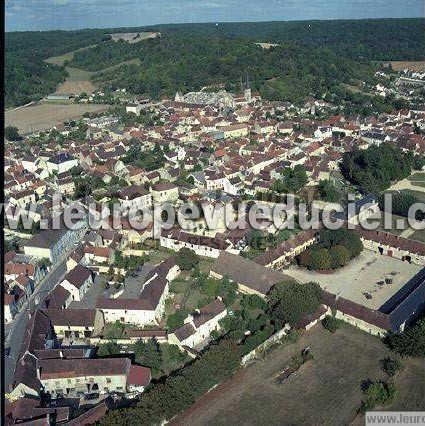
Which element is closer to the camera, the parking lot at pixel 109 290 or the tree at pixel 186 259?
the parking lot at pixel 109 290

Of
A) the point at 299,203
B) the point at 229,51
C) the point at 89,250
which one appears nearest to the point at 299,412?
the point at 89,250

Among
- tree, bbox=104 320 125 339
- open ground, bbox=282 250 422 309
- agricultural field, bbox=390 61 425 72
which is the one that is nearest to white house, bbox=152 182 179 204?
open ground, bbox=282 250 422 309

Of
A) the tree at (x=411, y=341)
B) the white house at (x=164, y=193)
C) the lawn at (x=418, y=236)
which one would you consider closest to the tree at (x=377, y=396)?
the tree at (x=411, y=341)

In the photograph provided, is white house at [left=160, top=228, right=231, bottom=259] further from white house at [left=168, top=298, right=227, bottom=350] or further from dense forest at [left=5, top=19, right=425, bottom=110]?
dense forest at [left=5, top=19, right=425, bottom=110]

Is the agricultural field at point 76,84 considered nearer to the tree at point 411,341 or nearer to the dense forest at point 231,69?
the dense forest at point 231,69

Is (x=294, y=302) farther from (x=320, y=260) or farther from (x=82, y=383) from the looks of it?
(x=82, y=383)

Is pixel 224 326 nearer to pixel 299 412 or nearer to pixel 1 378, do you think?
pixel 299 412
